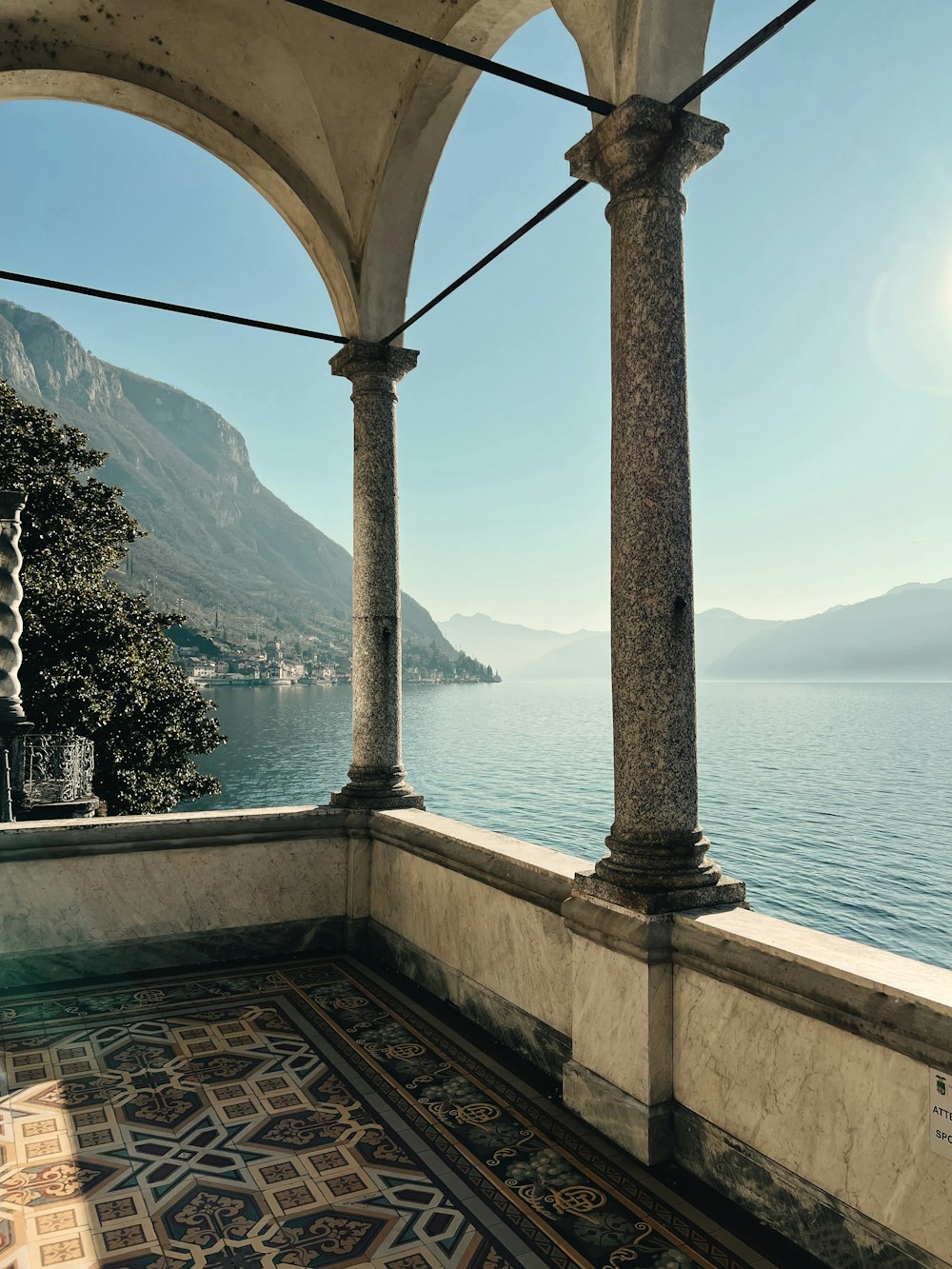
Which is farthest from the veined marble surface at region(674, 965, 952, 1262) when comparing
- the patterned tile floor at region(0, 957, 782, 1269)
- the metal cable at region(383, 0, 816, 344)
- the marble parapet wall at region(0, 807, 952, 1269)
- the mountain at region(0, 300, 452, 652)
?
the mountain at region(0, 300, 452, 652)

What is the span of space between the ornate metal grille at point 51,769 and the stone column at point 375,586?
13.3 feet

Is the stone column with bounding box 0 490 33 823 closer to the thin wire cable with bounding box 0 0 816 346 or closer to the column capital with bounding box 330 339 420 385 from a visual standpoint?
the thin wire cable with bounding box 0 0 816 346

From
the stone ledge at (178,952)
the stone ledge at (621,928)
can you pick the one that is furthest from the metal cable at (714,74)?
the stone ledge at (178,952)

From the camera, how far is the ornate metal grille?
30.9 feet

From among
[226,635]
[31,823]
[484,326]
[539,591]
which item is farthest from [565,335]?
[31,823]

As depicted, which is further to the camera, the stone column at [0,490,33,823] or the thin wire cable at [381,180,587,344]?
the stone column at [0,490,33,823]

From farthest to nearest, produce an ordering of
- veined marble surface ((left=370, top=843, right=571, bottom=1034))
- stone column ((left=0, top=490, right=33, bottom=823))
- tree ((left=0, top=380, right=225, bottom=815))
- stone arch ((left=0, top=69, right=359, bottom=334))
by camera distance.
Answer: tree ((left=0, top=380, right=225, bottom=815)), stone column ((left=0, top=490, right=33, bottom=823)), stone arch ((left=0, top=69, right=359, bottom=334)), veined marble surface ((left=370, top=843, right=571, bottom=1034))

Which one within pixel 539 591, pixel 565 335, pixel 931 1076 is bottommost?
pixel 931 1076

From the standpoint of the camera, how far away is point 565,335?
105375mm

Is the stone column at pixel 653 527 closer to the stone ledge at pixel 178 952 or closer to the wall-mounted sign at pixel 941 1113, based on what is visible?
the wall-mounted sign at pixel 941 1113

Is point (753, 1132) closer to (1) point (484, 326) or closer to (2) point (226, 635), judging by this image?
(1) point (484, 326)

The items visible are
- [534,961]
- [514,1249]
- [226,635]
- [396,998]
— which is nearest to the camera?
[514,1249]

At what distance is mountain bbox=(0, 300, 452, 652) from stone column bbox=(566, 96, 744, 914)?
100657 mm

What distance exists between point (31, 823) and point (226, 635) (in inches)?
4532
